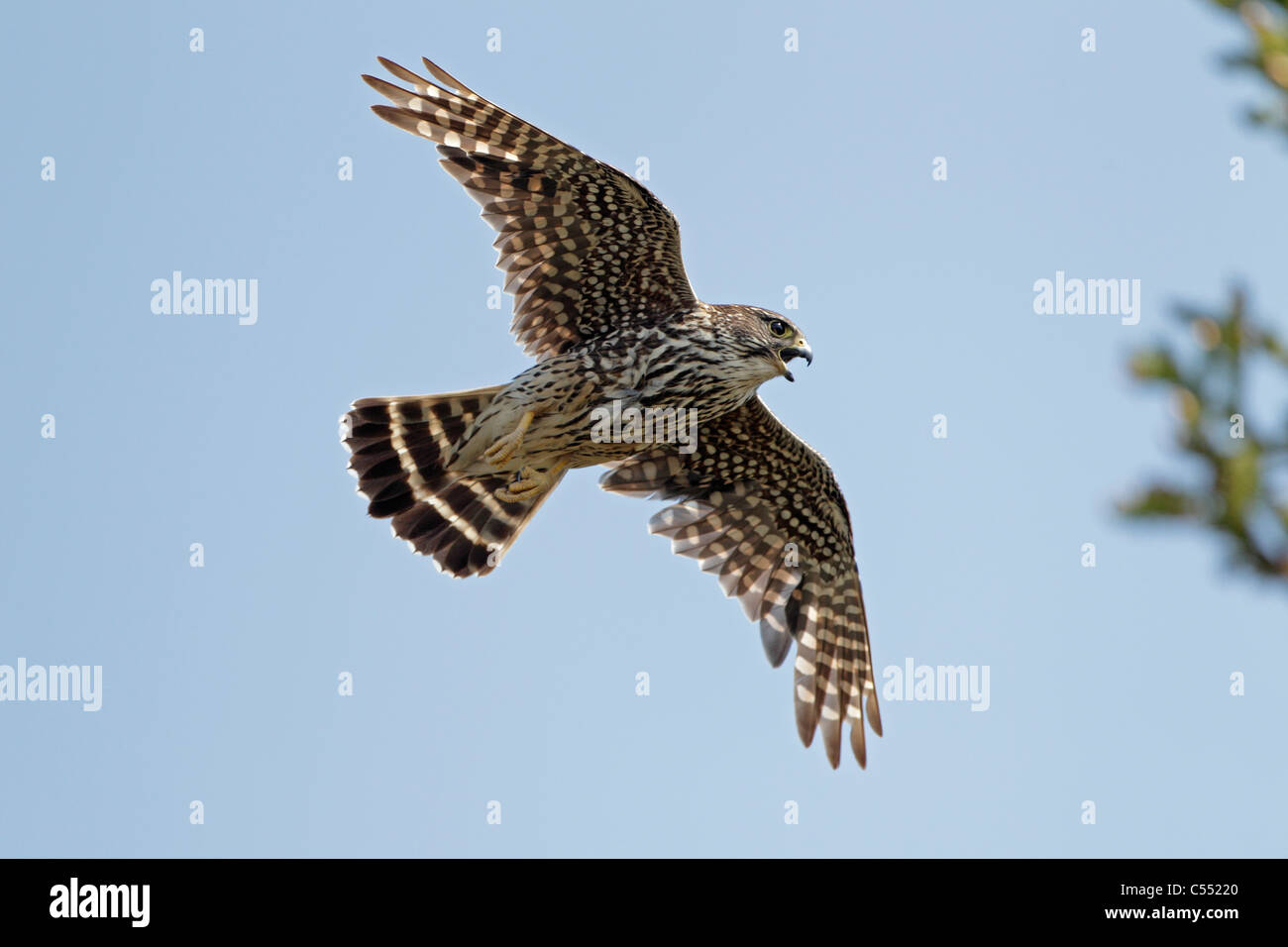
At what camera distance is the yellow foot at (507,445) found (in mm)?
9133

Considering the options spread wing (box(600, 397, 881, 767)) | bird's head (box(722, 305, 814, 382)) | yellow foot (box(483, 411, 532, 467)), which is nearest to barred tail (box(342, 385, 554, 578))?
yellow foot (box(483, 411, 532, 467))

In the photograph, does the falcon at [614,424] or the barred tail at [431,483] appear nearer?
the falcon at [614,424]

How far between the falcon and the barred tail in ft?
0.04

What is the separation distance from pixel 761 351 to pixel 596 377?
111 centimetres

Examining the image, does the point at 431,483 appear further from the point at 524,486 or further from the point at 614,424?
the point at 614,424

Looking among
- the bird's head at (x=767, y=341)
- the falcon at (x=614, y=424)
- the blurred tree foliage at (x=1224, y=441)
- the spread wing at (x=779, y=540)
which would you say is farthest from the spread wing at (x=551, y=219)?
the blurred tree foliage at (x=1224, y=441)

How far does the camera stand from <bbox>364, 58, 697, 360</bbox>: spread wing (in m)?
9.05

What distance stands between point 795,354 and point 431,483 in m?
2.73

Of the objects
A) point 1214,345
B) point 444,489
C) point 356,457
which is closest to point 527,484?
point 444,489

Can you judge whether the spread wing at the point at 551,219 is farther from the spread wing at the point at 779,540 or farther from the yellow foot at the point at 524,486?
the spread wing at the point at 779,540

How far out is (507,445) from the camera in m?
9.24

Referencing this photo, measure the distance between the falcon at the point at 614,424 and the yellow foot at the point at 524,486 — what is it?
11 mm
